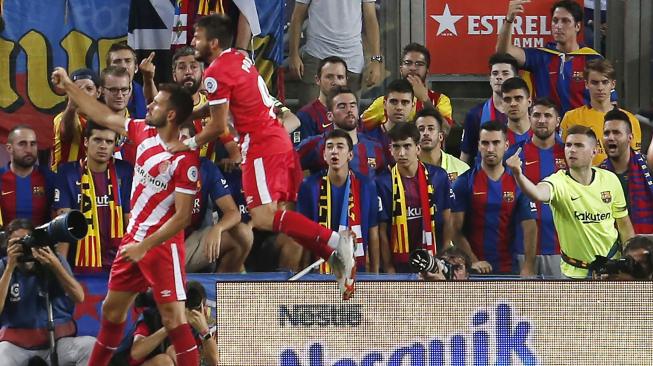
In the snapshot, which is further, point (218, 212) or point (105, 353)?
point (218, 212)

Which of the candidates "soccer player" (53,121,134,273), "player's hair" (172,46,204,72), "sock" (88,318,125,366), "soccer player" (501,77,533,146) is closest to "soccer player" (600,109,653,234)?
"soccer player" (501,77,533,146)

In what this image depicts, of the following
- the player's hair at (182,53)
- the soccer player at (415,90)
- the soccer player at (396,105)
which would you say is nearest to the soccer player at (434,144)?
the soccer player at (396,105)

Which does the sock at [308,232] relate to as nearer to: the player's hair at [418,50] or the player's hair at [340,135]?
the player's hair at [340,135]

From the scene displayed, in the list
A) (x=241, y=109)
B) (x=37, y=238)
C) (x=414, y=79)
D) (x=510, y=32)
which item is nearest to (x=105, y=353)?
(x=37, y=238)

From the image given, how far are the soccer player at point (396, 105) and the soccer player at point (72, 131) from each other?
2312 mm

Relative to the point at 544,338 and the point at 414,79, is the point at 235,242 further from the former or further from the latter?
the point at 544,338

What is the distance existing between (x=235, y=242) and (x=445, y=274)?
6.82ft

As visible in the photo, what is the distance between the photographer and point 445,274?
34.0ft

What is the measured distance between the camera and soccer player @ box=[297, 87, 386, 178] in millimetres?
12086

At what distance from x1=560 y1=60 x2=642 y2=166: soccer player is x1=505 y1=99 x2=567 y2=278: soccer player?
36 cm

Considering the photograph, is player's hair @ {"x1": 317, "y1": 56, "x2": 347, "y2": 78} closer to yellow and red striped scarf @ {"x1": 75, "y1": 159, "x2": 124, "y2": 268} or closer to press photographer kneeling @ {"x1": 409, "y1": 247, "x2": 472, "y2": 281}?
yellow and red striped scarf @ {"x1": 75, "y1": 159, "x2": 124, "y2": 268}

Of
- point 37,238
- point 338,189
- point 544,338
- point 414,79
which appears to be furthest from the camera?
point 414,79

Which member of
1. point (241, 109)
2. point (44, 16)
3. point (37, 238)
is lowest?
point (37, 238)

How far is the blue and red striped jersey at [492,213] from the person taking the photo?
11992 mm
